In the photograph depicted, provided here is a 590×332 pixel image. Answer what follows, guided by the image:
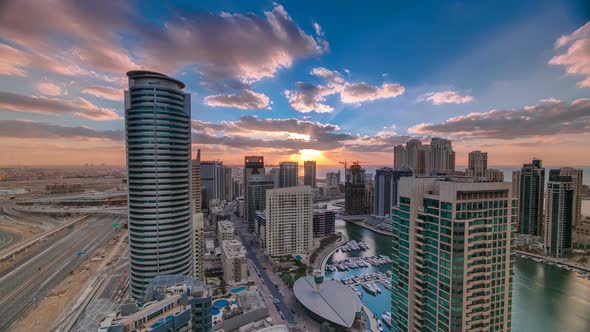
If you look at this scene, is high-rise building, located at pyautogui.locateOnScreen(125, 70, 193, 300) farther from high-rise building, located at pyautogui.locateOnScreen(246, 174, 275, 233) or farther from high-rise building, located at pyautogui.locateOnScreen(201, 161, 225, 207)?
high-rise building, located at pyautogui.locateOnScreen(201, 161, 225, 207)

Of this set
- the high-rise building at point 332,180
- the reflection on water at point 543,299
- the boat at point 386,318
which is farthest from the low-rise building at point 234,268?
the high-rise building at point 332,180

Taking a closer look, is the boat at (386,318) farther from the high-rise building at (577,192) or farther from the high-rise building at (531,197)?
the high-rise building at (577,192)

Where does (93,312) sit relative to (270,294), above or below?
above

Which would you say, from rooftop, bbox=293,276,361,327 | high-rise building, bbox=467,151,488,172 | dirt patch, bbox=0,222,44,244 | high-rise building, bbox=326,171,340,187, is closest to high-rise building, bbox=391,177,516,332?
rooftop, bbox=293,276,361,327

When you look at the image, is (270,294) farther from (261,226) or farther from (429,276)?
(429,276)

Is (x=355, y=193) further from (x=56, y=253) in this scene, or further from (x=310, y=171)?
(x=56, y=253)

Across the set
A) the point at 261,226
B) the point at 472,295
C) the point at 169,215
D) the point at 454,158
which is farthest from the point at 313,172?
the point at 472,295
